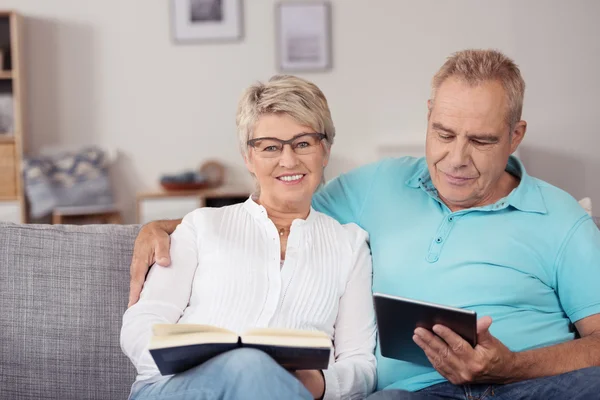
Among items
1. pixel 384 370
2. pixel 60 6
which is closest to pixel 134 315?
pixel 384 370

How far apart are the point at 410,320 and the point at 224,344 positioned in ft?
1.27

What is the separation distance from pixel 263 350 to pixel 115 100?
419 cm

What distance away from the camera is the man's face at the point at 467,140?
5.90 feet

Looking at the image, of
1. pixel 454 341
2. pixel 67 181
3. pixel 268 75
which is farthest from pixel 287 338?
pixel 268 75

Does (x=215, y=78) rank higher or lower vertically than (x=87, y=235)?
higher

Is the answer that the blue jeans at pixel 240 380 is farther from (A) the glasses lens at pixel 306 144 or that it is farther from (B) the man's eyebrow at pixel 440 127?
(B) the man's eyebrow at pixel 440 127

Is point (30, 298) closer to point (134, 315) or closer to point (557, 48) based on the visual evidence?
point (134, 315)

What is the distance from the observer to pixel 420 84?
5.25m

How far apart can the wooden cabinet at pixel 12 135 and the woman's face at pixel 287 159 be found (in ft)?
11.7

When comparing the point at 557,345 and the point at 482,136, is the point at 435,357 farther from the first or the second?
the point at 482,136

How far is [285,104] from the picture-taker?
5.95 ft

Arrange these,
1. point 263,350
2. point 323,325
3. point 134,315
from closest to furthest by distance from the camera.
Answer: point 263,350 < point 134,315 < point 323,325

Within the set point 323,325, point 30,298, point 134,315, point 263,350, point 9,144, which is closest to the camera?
point 263,350

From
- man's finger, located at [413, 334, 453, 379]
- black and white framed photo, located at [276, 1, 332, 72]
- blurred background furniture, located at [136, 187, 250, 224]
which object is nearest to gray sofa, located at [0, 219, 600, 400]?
man's finger, located at [413, 334, 453, 379]
